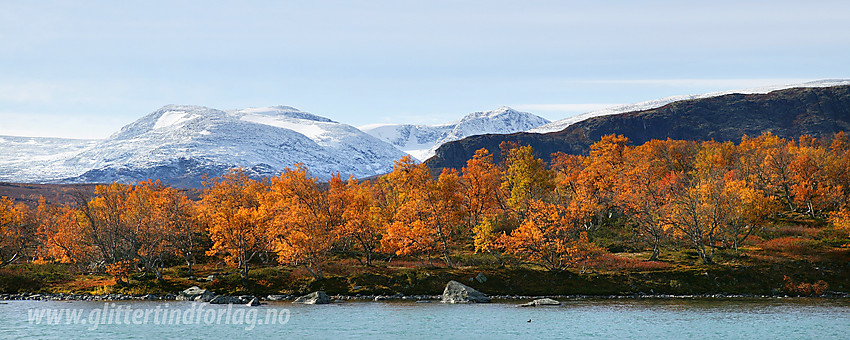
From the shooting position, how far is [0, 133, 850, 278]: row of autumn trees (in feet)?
252

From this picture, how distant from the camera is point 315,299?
66.6 metres

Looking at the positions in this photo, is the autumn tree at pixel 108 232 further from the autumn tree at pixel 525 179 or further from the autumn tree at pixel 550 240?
the autumn tree at pixel 525 179

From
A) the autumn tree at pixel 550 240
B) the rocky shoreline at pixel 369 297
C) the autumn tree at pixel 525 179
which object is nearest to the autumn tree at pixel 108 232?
the rocky shoreline at pixel 369 297

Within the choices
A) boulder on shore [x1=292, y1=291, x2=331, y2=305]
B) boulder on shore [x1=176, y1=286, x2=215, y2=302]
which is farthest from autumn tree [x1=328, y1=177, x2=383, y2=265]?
boulder on shore [x1=176, y1=286, x2=215, y2=302]

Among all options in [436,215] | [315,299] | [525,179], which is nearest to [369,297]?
[315,299]

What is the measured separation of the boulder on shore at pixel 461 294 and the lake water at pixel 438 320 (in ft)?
12.1

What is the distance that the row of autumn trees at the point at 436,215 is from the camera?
7681cm

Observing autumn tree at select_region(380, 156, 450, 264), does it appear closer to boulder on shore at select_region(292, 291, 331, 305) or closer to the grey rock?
boulder on shore at select_region(292, 291, 331, 305)

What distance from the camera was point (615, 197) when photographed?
9369 centimetres

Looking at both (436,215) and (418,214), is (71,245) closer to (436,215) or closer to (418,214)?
(418,214)

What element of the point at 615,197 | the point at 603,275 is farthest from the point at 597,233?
the point at 603,275

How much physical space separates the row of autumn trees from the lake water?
12957mm

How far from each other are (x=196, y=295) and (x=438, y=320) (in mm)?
31862

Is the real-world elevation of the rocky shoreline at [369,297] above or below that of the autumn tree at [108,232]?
below
